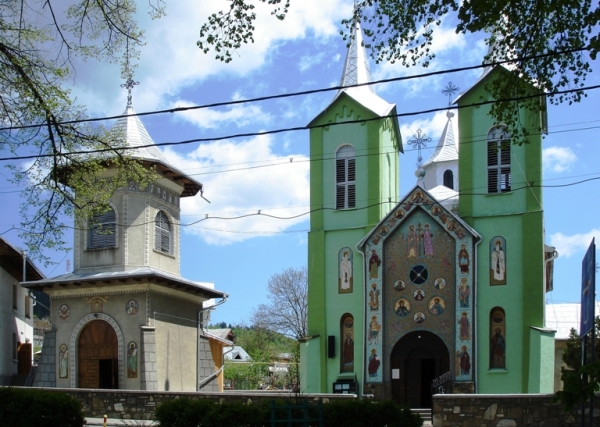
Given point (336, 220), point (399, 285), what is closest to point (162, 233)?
point (336, 220)

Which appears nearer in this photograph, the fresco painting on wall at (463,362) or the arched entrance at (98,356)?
the fresco painting on wall at (463,362)

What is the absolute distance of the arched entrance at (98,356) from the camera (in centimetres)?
3200

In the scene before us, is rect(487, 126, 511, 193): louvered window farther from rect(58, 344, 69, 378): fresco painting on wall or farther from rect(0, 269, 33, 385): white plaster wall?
rect(0, 269, 33, 385): white plaster wall

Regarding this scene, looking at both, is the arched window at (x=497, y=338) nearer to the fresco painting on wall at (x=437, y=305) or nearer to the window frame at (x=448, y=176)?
the fresco painting on wall at (x=437, y=305)

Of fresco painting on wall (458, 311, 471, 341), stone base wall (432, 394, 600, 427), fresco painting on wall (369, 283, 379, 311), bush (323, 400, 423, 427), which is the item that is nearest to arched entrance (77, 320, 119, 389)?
fresco painting on wall (369, 283, 379, 311)

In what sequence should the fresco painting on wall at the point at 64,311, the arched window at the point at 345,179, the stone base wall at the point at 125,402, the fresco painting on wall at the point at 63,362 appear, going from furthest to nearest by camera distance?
the arched window at the point at 345,179 < the fresco painting on wall at the point at 64,311 < the fresco painting on wall at the point at 63,362 < the stone base wall at the point at 125,402

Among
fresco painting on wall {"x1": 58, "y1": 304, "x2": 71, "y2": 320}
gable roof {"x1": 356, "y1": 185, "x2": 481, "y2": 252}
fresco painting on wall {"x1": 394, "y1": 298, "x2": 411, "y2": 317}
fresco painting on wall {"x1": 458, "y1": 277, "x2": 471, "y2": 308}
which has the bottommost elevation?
fresco painting on wall {"x1": 58, "y1": 304, "x2": 71, "y2": 320}

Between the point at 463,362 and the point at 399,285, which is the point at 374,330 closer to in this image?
the point at 399,285

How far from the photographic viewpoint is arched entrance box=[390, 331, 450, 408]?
30469 mm

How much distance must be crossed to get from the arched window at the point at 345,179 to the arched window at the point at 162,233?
7.12 m

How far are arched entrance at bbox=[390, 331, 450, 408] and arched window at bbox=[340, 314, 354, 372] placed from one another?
4.99 ft

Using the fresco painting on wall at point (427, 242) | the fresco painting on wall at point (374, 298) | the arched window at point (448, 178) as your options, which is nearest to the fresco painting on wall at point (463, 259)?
the fresco painting on wall at point (427, 242)

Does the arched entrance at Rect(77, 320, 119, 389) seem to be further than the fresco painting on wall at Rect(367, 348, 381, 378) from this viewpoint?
Yes

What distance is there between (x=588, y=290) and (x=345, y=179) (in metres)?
17.0
